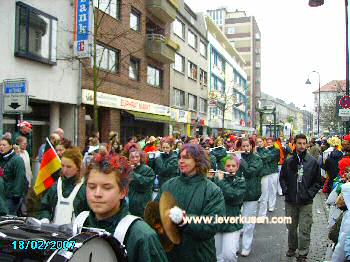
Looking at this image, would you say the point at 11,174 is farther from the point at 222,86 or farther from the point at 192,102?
the point at 222,86

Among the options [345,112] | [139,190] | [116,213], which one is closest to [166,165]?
[139,190]

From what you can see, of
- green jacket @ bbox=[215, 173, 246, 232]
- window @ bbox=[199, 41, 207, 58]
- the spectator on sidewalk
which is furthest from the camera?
window @ bbox=[199, 41, 207, 58]

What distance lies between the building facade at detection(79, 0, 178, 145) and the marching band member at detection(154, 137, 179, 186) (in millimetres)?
8598

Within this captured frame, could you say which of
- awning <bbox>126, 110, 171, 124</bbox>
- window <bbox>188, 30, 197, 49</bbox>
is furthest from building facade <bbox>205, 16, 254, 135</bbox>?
awning <bbox>126, 110, 171, 124</bbox>

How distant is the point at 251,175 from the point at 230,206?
5.87ft

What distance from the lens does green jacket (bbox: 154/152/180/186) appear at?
8.43 m

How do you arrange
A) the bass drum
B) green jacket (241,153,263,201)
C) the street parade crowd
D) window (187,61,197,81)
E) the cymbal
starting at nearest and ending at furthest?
1. the bass drum
2. the street parade crowd
3. the cymbal
4. green jacket (241,153,263,201)
5. window (187,61,197,81)

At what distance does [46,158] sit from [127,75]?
58.2ft

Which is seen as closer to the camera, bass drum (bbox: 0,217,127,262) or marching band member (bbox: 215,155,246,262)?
bass drum (bbox: 0,217,127,262)

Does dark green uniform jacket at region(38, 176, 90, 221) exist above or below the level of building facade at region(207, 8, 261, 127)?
below

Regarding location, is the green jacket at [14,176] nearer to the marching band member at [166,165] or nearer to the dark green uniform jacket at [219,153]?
the marching band member at [166,165]

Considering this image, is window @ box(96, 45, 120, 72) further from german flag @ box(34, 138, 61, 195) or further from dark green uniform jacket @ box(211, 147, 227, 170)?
german flag @ box(34, 138, 61, 195)

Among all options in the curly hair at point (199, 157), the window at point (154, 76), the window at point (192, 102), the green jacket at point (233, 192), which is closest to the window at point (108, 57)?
the window at point (154, 76)
